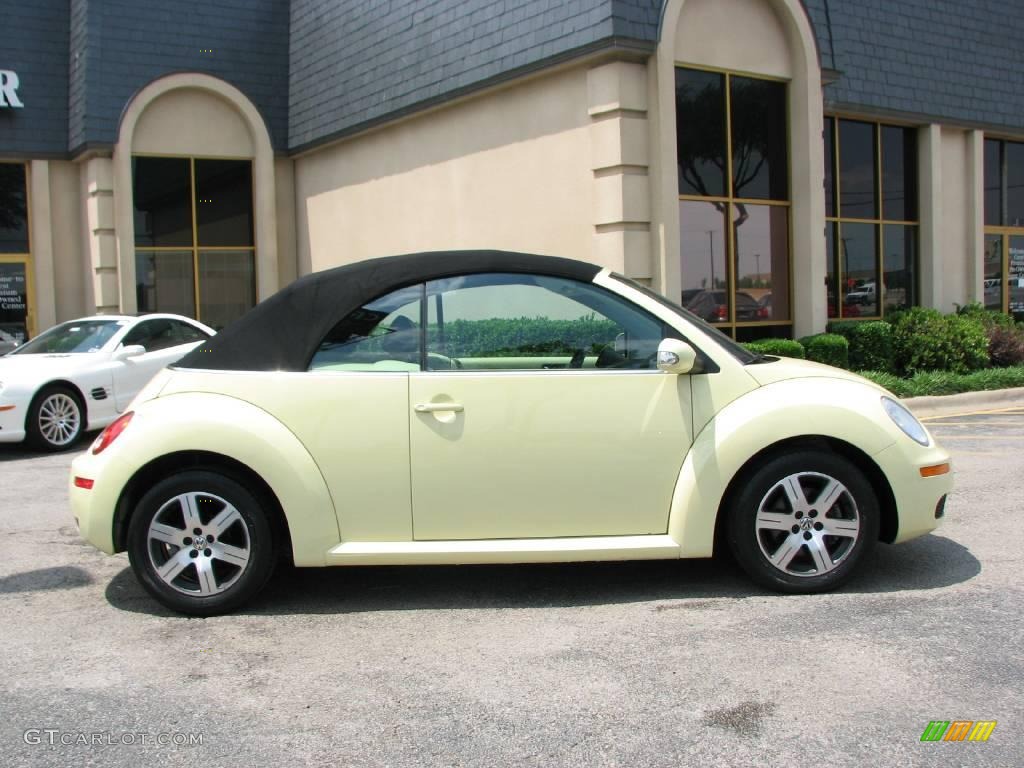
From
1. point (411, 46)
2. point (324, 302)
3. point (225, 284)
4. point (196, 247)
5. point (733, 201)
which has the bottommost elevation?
point (324, 302)

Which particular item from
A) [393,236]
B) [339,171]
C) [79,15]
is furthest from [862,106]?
[79,15]

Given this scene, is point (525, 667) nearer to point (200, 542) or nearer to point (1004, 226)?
point (200, 542)

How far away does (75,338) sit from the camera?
448 inches

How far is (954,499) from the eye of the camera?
22.3 feet

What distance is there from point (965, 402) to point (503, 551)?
31.4ft

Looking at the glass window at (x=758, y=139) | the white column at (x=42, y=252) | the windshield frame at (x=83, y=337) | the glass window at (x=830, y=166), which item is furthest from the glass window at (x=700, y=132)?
the white column at (x=42, y=252)

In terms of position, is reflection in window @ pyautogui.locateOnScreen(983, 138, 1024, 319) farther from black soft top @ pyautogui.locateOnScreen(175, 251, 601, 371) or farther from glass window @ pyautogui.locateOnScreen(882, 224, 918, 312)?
black soft top @ pyautogui.locateOnScreen(175, 251, 601, 371)

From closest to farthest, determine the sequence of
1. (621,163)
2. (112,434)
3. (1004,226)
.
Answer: (112,434)
(621,163)
(1004,226)

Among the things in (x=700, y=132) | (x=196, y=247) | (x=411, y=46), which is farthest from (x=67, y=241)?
(x=700, y=132)

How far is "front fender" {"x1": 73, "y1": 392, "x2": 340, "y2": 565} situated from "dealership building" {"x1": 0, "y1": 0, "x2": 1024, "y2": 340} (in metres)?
7.70

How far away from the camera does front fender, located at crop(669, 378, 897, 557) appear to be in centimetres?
458

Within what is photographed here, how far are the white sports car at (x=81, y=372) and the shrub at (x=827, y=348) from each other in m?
7.54

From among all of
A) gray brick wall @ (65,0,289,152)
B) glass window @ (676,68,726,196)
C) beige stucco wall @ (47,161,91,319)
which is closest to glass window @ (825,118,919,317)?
glass window @ (676,68,726,196)

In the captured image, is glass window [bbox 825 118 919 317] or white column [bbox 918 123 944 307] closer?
glass window [bbox 825 118 919 317]
